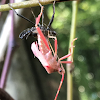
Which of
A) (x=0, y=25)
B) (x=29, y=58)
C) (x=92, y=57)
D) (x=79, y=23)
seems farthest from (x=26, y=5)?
(x=92, y=57)

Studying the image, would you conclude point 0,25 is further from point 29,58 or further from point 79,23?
point 79,23

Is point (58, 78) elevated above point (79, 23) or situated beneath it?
situated beneath

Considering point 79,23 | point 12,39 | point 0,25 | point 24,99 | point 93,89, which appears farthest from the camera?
point 93,89

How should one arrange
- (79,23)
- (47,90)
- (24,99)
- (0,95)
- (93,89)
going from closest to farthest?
(0,95)
(24,99)
(47,90)
(79,23)
(93,89)

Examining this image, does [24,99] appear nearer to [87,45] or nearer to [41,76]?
[41,76]

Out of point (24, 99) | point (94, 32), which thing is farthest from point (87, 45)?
point (24, 99)

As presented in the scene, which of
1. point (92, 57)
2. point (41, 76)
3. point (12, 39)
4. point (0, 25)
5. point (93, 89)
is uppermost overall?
point (0, 25)

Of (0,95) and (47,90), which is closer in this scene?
(0,95)
